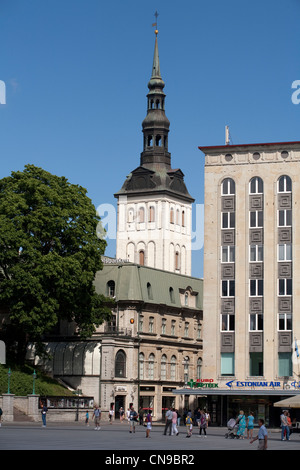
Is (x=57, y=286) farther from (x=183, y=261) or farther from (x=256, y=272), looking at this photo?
(x=183, y=261)

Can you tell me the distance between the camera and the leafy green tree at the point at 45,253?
84500 millimetres

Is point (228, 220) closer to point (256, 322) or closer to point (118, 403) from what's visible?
point (256, 322)

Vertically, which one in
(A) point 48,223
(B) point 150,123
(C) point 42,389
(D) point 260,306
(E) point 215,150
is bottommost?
(C) point 42,389

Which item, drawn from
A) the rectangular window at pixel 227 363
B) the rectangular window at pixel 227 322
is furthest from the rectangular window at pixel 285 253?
the rectangular window at pixel 227 363

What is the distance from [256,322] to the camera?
82.4 m

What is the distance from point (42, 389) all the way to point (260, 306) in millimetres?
19804

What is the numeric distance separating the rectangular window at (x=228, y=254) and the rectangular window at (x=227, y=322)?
14.9ft

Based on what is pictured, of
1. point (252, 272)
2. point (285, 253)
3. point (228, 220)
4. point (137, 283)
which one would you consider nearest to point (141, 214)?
point (137, 283)

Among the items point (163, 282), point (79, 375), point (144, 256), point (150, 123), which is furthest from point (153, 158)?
point (79, 375)

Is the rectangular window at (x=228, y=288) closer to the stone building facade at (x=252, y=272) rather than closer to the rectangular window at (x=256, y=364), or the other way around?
the stone building facade at (x=252, y=272)

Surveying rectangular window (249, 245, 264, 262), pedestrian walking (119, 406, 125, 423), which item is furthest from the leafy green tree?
rectangular window (249, 245, 264, 262)

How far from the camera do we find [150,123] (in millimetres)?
157500

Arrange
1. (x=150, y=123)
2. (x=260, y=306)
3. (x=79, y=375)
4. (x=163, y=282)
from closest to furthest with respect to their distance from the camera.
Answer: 1. (x=260, y=306)
2. (x=79, y=375)
3. (x=163, y=282)
4. (x=150, y=123)

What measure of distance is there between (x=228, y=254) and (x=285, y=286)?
→ 5.65 m
